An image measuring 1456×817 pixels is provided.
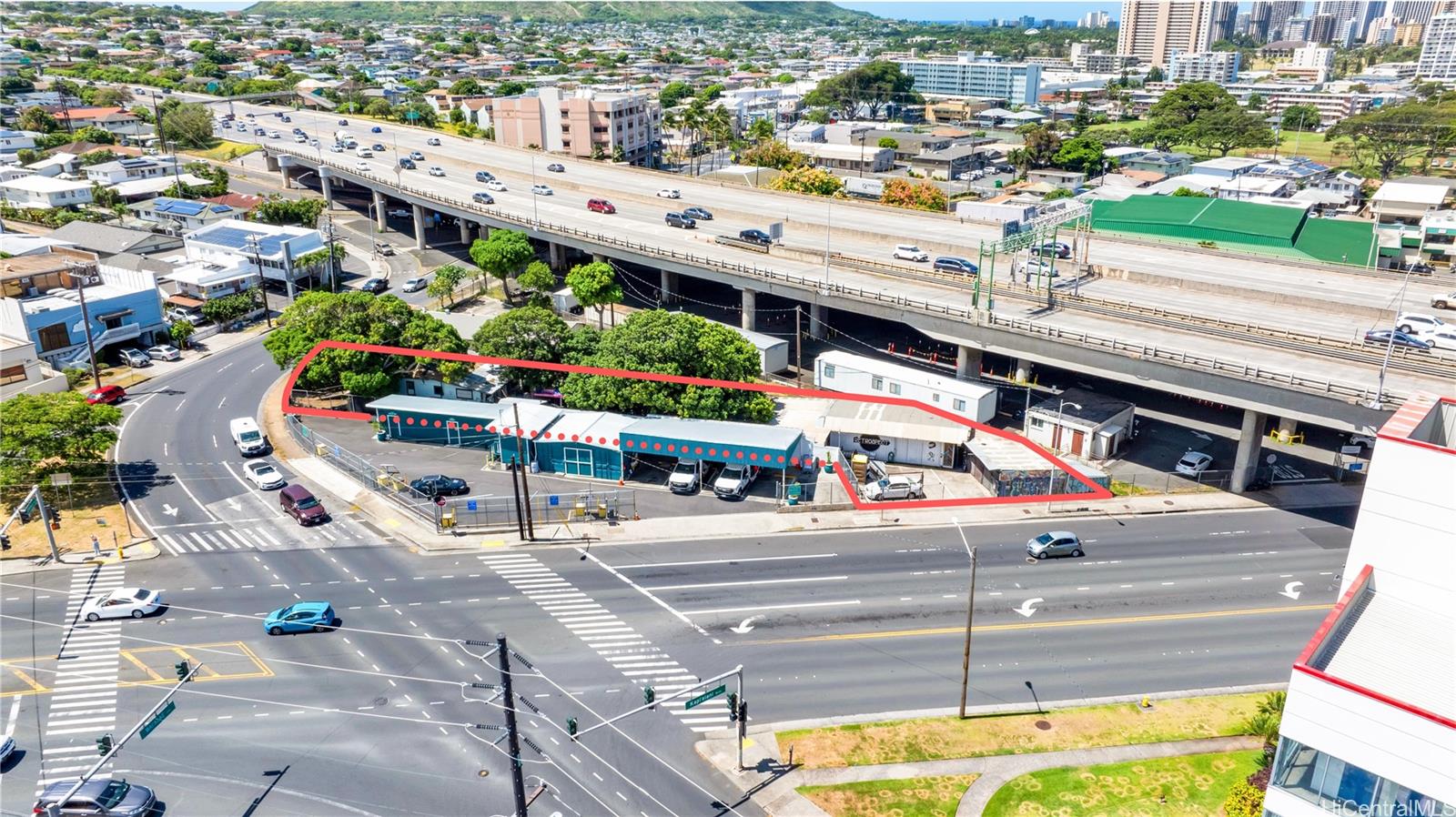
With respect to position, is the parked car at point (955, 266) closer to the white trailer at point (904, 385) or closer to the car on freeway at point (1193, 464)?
the white trailer at point (904, 385)

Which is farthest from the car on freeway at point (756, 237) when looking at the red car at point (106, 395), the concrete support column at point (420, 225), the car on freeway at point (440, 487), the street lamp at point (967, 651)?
the red car at point (106, 395)

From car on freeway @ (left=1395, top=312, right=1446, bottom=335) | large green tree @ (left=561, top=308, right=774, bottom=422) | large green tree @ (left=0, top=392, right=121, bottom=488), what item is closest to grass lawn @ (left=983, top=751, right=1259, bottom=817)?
large green tree @ (left=561, top=308, right=774, bottom=422)

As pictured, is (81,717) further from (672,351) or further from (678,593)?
(672,351)

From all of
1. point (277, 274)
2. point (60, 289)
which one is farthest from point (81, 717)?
point (277, 274)

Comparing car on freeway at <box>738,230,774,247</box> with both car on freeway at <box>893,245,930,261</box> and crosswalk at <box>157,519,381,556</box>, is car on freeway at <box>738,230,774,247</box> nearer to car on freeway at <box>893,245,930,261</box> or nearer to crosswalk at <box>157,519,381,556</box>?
car on freeway at <box>893,245,930,261</box>

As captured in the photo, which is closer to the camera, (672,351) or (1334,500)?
(1334,500)

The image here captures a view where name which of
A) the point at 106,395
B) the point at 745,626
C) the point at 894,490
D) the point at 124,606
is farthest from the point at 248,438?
the point at 894,490
